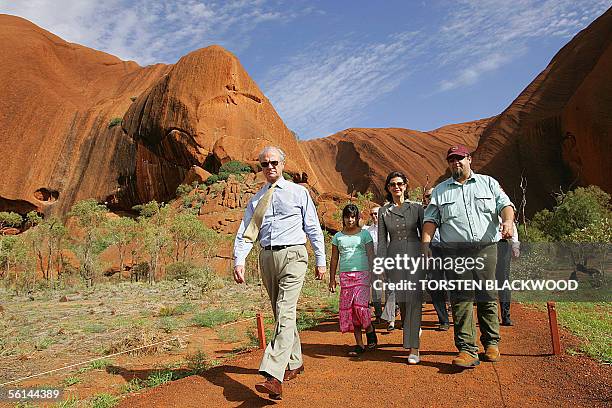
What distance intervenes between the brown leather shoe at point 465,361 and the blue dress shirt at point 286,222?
144cm

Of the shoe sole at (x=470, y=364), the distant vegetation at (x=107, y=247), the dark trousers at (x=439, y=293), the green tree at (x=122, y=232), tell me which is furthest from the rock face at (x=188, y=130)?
the shoe sole at (x=470, y=364)

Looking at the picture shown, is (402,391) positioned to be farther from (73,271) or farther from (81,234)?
(81,234)

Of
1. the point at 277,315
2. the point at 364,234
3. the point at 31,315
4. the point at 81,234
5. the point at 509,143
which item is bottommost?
the point at 31,315

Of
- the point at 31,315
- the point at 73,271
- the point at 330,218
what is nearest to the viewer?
the point at 31,315

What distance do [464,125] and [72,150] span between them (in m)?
78.7

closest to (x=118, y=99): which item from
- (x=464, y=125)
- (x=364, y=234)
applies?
(x=364, y=234)

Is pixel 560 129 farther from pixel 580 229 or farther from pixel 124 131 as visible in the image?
pixel 124 131

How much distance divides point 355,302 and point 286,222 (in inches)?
57.9

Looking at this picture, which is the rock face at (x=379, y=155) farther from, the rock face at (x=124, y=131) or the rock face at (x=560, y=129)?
the rock face at (x=124, y=131)

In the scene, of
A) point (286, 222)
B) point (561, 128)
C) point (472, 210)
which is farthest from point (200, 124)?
point (472, 210)

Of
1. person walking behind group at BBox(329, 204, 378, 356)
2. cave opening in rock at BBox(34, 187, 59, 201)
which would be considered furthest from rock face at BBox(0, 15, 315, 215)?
person walking behind group at BBox(329, 204, 378, 356)

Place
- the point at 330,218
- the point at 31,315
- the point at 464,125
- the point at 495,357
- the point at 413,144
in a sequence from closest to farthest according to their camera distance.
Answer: the point at 495,357 → the point at 31,315 → the point at 330,218 → the point at 413,144 → the point at 464,125

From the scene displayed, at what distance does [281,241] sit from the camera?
3.80m

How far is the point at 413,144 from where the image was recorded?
284ft
